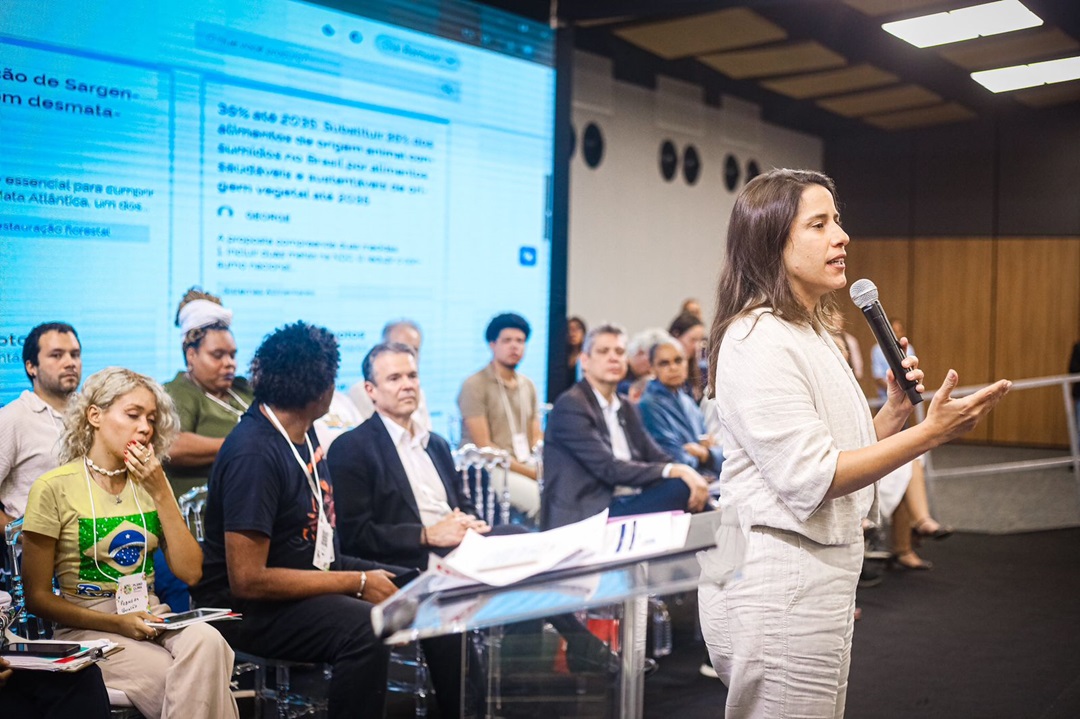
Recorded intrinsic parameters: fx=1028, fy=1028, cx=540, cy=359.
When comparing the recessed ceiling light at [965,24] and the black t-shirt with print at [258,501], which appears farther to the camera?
the recessed ceiling light at [965,24]

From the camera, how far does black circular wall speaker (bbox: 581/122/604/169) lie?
7.98 meters

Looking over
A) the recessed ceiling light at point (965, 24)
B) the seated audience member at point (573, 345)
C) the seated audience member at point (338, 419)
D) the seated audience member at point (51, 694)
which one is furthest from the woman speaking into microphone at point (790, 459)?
the seated audience member at point (573, 345)

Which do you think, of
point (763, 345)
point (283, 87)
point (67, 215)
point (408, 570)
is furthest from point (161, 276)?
point (763, 345)

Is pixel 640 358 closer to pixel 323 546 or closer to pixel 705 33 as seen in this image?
pixel 705 33

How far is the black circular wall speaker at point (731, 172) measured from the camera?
9.73 meters

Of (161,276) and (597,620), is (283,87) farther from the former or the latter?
(597,620)

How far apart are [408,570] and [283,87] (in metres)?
2.14

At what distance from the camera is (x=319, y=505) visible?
9.09 feet

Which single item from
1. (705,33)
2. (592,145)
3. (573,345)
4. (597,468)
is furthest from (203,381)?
(592,145)

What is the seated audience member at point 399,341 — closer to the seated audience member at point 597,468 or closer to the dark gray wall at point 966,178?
the seated audience member at point 597,468

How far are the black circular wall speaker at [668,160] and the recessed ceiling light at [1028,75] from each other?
3.45m

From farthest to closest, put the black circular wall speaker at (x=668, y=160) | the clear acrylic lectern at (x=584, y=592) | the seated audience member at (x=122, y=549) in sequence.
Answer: the black circular wall speaker at (x=668, y=160)
the seated audience member at (x=122, y=549)
the clear acrylic lectern at (x=584, y=592)

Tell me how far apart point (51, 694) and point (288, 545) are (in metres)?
0.68

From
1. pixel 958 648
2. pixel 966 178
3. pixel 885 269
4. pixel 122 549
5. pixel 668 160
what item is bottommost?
pixel 958 648
